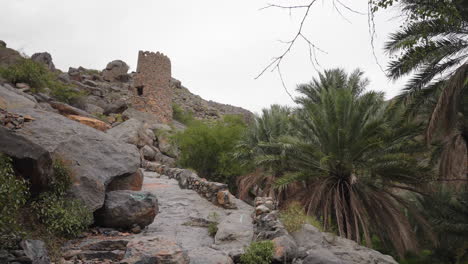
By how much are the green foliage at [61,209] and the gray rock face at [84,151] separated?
212mm

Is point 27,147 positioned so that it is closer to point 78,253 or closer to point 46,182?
point 46,182

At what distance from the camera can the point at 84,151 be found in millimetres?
7305

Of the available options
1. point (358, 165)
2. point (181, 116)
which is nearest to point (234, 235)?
point (358, 165)

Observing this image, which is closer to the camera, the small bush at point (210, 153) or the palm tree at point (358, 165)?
the palm tree at point (358, 165)

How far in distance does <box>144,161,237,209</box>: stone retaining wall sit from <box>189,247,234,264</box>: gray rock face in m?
3.83

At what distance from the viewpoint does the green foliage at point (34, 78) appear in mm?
15852

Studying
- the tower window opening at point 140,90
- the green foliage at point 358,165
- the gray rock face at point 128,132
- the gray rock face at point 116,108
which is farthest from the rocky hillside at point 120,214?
the tower window opening at point 140,90

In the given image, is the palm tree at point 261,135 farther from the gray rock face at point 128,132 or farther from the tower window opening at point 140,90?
the tower window opening at point 140,90

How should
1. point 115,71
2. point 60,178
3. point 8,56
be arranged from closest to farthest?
point 60,178 < point 8,56 < point 115,71

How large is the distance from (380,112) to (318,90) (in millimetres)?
5404

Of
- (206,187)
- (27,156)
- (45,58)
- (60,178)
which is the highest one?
(45,58)

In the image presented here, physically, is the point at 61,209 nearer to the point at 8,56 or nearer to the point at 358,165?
the point at 358,165

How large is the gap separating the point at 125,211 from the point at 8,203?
2503 mm

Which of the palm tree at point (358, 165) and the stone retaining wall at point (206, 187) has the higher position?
the palm tree at point (358, 165)
